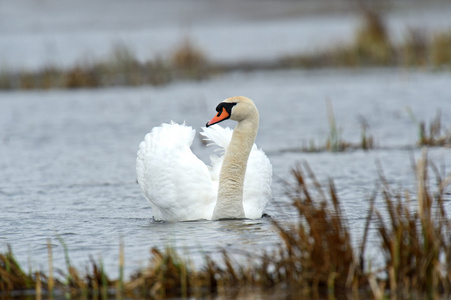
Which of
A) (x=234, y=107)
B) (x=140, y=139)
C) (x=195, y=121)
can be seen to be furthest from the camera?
(x=195, y=121)

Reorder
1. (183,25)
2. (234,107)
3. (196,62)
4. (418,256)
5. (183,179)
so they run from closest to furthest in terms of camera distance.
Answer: (418,256) → (234,107) → (183,179) → (196,62) → (183,25)

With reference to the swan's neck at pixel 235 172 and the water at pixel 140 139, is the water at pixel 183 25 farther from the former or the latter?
the swan's neck at pixel 235 172

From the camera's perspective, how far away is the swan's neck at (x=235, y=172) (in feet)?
25.1

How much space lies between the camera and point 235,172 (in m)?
7.76

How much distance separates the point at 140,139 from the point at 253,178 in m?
6.45

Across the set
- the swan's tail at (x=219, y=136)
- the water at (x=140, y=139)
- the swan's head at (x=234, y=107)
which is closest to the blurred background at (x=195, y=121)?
the water at (x=140, y=139)

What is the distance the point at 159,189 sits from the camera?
309 inches

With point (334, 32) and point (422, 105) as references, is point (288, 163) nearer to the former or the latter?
point (422, 105)

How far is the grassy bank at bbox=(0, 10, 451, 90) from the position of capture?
22.9m

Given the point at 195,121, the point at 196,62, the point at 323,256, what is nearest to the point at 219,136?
the point at 323,256

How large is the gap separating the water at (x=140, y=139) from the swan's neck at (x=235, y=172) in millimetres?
166

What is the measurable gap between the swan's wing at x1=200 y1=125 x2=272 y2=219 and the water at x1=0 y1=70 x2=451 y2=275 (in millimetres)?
224

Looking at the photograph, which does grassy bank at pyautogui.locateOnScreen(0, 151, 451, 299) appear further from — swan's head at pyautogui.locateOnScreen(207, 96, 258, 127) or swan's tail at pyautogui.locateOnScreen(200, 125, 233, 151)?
swan's tail at pyautogui.locateOnScreen(200, 125, 233, 151)

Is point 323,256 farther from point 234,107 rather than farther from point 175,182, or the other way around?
point 175,182
